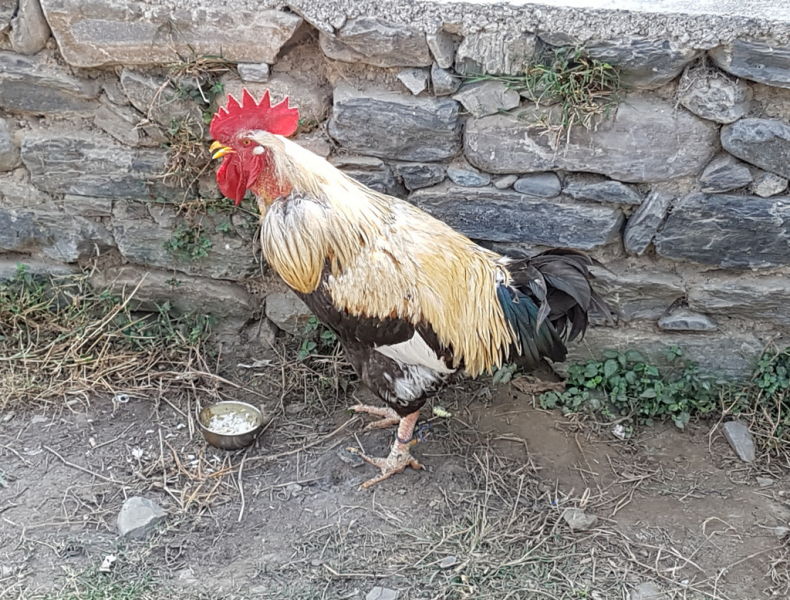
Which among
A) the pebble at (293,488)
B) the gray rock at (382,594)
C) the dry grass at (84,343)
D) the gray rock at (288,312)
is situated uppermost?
the gray rock at (288,312)

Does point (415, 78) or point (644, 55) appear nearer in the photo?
point (644, 55)

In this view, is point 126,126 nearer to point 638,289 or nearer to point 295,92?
point 295,92

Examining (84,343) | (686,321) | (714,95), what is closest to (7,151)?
(84,343)

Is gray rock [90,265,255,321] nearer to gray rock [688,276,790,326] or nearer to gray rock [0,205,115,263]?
gray rock [0,205,115,263]

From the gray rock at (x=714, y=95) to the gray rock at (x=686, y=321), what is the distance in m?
0.86

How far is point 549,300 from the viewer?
2.65 m

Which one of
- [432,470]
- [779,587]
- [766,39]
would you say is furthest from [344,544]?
[766,39]

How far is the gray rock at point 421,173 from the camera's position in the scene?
303 centimetres

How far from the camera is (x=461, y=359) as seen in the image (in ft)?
9.07

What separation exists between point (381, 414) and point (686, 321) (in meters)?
1.42

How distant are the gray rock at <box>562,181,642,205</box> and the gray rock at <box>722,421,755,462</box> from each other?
1.11 metres

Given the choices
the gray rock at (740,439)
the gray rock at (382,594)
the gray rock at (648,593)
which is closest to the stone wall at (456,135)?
the gray rock at (740,439)

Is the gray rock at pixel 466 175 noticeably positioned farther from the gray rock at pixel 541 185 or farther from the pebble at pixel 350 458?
the pebble at pixel 350 458

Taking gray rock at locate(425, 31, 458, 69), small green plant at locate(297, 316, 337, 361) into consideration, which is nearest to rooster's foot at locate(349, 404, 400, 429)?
small green plant at locate(297, 316, 337, 361)
